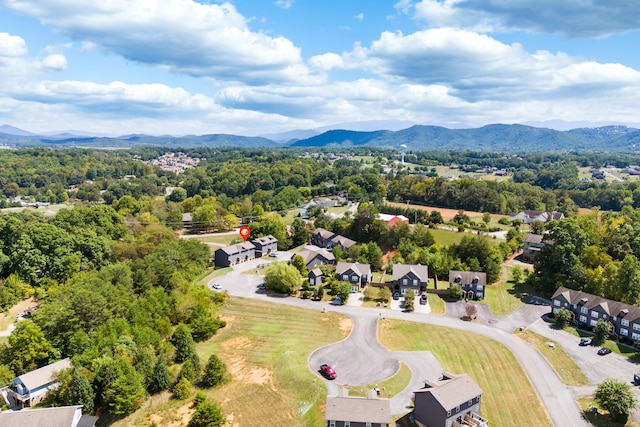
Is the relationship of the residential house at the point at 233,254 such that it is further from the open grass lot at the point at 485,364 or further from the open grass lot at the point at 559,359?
the open grass lot at the point at 559,359

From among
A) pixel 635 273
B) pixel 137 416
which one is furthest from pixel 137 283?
pixel 635 273

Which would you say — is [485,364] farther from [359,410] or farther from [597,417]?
[359,410]

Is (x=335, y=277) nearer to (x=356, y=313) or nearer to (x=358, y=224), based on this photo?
(x=356, y=313)

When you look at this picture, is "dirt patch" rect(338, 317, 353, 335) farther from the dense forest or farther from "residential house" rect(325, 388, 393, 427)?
"residential house" rect(325, 388, 393, 427)

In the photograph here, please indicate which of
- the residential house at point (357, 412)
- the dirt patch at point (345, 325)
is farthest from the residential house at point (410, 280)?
the residential house at point (357, 412)

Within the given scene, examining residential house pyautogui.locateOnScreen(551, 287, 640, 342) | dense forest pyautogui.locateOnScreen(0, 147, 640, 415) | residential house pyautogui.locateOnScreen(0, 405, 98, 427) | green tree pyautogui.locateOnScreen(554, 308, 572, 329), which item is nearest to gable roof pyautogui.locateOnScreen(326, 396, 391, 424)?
dense forest pyautogui.locateOnScreen(0, 147, 640, 415)
